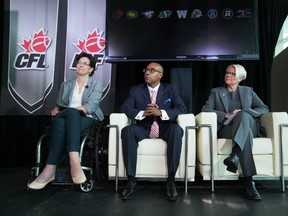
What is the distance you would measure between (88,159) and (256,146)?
1.44 m

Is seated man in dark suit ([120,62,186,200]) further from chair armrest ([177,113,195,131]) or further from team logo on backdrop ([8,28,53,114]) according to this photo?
team logo on backdrop ([8,28,53,114])

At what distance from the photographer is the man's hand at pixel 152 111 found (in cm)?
248

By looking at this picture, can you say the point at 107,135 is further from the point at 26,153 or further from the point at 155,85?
the point at 26,153

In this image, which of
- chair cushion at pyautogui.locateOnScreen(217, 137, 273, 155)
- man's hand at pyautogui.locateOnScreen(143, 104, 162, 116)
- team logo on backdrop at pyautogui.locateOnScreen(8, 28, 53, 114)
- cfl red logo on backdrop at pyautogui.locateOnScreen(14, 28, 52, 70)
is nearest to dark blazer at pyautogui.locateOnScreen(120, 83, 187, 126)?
man's hand at pyautogui.locateOnScreen(143, 104, 162, 116)

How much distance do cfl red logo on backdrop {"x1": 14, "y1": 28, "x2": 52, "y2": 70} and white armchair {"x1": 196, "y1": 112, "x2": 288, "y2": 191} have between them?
2.22 m

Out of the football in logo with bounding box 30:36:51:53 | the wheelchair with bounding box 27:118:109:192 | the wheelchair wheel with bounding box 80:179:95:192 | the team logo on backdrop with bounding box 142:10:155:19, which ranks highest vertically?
the team logo on backdrop with bounding box 142:10:155:19

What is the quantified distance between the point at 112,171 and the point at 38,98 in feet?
5.44

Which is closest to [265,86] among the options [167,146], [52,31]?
[167,146]

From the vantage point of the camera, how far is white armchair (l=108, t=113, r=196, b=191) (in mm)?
2367

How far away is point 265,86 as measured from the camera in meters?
3.32

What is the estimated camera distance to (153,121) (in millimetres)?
2600

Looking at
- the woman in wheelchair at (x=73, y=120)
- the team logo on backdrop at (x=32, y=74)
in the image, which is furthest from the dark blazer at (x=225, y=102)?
the team logo on backdrop at (x=32, y=74)

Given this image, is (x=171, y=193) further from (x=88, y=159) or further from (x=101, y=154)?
(x=88, y=159)

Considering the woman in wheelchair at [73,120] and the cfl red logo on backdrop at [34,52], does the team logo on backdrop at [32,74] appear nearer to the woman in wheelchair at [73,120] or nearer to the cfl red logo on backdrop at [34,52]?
the cfl red logo on backdrop at [34,52]
